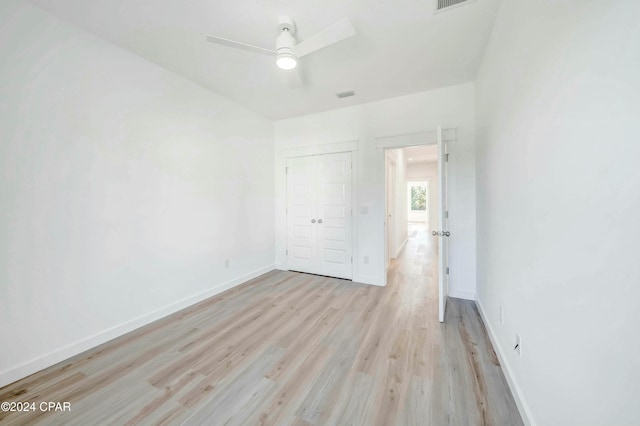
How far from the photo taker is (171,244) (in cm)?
281

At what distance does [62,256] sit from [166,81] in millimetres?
2070

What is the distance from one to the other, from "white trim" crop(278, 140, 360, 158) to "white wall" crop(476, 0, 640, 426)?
7.45 feet

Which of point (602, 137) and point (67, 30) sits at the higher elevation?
point (67, 30)

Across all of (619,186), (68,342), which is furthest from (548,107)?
Answer: (68,342)

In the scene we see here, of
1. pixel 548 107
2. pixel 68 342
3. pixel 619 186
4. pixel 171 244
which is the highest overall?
pixel 548 107

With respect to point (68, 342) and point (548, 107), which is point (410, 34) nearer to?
point (548, 107)

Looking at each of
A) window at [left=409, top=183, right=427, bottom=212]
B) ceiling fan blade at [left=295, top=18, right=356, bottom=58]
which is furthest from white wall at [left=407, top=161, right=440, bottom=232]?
ceiling fan blade at [left=295, top=18, right=356, bottom=58]

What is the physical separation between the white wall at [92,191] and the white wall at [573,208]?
10.8 ft

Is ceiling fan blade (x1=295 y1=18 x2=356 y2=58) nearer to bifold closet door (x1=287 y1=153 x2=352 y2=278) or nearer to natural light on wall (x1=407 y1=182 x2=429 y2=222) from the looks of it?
bifold closet door (x1=287 y1=153 x2=352 y2=278)

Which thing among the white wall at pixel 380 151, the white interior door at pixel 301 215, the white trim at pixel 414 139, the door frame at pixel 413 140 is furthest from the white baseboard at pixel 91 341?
the white trim at pixel 414 139

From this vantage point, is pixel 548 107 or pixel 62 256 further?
pixel 62 256

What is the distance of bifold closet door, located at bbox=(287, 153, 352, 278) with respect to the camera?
12.9ft

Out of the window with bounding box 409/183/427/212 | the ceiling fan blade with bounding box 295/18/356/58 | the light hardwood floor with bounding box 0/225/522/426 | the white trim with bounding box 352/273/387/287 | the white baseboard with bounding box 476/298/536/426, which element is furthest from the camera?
the window with bounding box 409/183/427/212

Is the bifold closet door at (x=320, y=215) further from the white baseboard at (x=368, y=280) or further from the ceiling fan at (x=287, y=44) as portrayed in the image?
the ceiling fan at (x=287, y=44)
